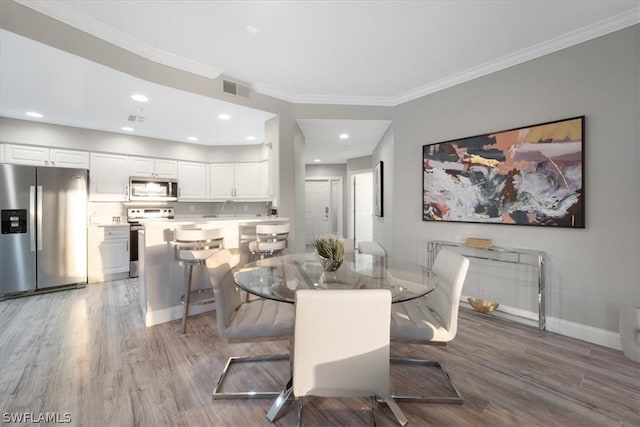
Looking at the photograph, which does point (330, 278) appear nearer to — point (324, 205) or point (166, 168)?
point (166, 168)

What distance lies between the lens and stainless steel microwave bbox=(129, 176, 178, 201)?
4.80 m

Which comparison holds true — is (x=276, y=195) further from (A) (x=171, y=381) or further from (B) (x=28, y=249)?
(B) (x=28, y=249)

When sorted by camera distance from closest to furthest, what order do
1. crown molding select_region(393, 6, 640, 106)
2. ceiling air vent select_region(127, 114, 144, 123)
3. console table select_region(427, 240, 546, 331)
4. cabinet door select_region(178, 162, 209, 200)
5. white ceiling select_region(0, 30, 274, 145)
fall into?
crown molding select_region(393, 6, 640, 106), white ceiling select_region(0, 30, 274, 145), console table select_region(427, 240, 546, 331), ceiling air vent select_region(127, 114, 144, 123), cabinet door select_region(178, 162, 209, 200)

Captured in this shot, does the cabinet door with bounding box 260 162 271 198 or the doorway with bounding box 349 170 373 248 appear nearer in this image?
the cabinet door with bounding box 260 162 271 198

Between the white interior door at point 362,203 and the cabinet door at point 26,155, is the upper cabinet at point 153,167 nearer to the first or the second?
the cabinet door at point 26,155

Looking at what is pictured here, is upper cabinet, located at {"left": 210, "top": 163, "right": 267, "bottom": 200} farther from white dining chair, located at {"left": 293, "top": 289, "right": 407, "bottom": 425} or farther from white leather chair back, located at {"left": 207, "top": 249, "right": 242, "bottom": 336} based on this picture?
white dining chair, located at {"left": 293, "top": 289, "right": 407, "bottom": 425}

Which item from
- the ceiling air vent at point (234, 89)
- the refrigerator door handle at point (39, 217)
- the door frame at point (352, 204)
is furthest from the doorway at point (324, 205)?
the refrigerator door handle at point (39, 217)

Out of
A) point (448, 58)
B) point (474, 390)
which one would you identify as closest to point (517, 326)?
point (474, 390)

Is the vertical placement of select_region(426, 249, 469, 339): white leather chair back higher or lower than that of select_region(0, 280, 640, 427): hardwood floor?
higher

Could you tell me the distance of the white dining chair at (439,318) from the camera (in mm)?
1631

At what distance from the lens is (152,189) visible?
4996mm

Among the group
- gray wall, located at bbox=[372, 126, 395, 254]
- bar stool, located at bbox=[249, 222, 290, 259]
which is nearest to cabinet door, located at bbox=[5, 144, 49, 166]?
bar stool, located at bbox=[249, 222, 290, 259]

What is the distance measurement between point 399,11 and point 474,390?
2730 millimetres

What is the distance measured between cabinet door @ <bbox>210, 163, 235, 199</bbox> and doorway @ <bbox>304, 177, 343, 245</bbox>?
2772mm
